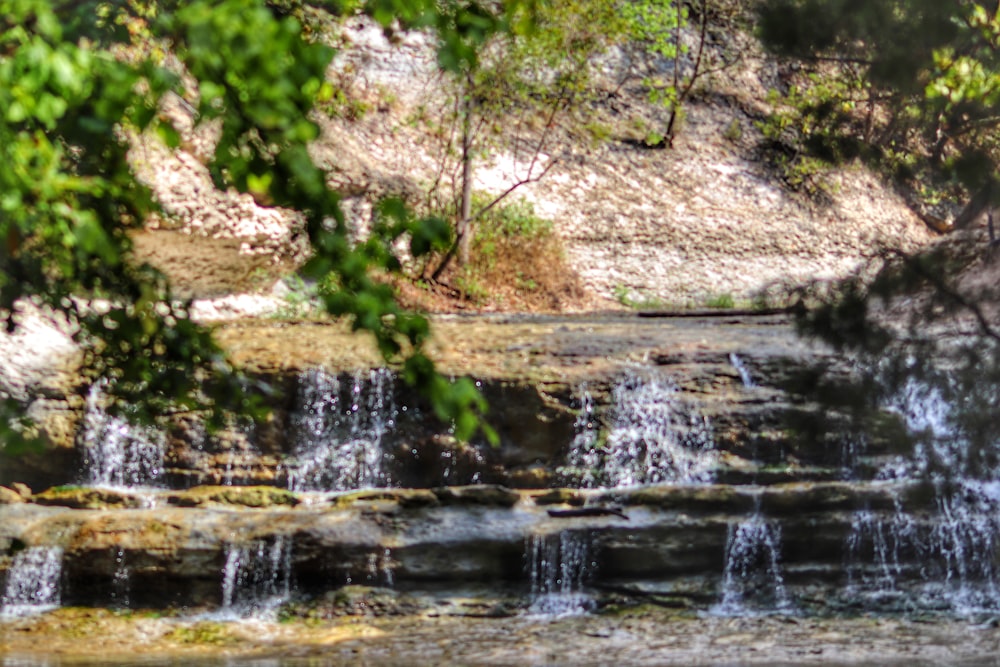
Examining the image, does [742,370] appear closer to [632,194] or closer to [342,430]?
[342,430]

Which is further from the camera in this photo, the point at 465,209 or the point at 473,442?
the point at 465,209

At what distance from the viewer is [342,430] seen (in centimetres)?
1041

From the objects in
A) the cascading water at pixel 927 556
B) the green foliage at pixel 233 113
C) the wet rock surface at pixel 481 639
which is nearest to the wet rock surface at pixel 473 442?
the cascading water at pixel 927 556

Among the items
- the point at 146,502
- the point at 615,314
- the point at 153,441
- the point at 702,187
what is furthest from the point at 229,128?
the point at 702,187

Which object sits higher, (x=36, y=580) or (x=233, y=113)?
(x=233, y=113)

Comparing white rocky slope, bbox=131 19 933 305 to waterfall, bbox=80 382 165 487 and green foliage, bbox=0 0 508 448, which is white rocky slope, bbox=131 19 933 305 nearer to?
waterfall, bbox=80 382 165 487

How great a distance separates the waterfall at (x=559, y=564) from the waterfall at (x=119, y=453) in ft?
11.3

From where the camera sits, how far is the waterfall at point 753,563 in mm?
8867

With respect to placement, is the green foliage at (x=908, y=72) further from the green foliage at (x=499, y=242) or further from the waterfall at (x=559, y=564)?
the green foliage at (x=499, y=242)

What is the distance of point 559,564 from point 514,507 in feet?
1.90

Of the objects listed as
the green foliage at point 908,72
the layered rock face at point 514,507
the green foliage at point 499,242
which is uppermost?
the green foliage at point 499,242

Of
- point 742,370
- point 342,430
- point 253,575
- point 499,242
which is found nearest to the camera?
point 253,575

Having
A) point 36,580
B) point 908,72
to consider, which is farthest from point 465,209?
point 908,72

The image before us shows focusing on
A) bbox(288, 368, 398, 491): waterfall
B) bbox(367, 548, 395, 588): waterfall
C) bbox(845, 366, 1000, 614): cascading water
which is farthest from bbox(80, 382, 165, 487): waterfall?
bbox(845, 366, 1000, 614): cascading water
